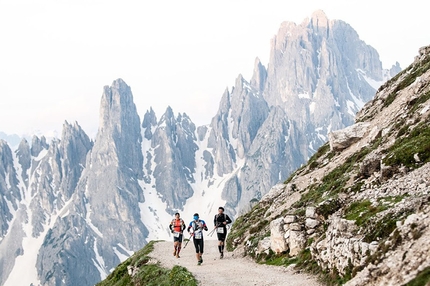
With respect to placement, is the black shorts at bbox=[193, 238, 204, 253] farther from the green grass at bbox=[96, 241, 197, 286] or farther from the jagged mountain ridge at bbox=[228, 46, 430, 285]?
the jagged mountain ridge at bbox=[228, 46, 430, 285]

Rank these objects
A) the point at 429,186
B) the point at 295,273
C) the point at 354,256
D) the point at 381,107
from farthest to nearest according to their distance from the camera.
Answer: the point at 381,107 < the point at 295,273 < the point at 429,186 < the point at 354,256

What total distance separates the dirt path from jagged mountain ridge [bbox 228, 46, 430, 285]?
1.04 meters

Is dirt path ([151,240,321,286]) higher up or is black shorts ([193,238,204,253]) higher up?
black shorts ([193,238,204,253])

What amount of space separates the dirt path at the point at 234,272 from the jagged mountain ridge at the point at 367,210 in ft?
3.40

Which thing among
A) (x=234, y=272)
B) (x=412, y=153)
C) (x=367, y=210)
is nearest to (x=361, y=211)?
(x=367, y=210)

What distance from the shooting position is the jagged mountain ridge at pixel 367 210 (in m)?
14.3

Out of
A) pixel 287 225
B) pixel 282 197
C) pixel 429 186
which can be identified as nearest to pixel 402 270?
pixel 429 186

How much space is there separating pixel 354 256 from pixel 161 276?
14501mm

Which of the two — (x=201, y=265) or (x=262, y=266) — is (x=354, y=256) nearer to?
(x=262, y=266)

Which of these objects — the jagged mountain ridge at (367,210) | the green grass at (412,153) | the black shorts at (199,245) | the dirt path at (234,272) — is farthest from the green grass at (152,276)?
the green grass at (412,153)

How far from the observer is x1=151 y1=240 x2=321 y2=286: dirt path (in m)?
21.9

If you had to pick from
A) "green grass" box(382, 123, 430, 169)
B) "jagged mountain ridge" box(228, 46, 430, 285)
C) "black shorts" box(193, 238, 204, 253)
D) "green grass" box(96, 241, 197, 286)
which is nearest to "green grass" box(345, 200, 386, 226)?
"jagged mountain ridge" box(228, 46, 430, 285)

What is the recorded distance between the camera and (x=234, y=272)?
85.5ft

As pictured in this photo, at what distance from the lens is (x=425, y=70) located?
45250mm
